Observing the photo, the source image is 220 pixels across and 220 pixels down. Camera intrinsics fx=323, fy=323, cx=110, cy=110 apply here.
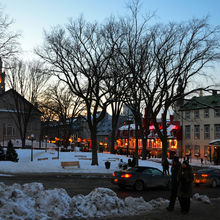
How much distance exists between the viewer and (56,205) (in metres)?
9.60

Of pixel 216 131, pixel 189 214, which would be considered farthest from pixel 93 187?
pixel 216 131

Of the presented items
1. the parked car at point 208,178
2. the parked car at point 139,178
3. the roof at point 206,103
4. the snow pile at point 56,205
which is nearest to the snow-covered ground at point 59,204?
the snow pile at point 56,205

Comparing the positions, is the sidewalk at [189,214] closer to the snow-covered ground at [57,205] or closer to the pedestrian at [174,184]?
the pedestrian at [174,184]

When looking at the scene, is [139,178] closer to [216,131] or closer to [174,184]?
[174,184]

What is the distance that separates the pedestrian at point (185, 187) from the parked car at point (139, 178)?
683cm

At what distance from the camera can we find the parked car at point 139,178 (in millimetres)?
17406

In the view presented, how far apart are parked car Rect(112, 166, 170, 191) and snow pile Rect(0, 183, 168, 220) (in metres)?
6.05

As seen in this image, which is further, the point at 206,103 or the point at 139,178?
the point at 206,103

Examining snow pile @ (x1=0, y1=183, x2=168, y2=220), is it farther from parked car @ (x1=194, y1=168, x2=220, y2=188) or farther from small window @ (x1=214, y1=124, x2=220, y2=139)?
small window @ (x1=214, y1=124, x2=220, y2=139)

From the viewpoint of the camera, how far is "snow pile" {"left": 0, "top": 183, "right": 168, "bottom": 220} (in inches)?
344

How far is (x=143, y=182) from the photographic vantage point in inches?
703

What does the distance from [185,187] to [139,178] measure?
7162mm

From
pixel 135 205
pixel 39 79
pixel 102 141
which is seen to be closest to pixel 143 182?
pixel 135 205

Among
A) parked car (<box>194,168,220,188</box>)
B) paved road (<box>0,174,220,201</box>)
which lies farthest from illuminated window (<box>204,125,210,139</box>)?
paved road (<box>0,174,220,201</box>)
